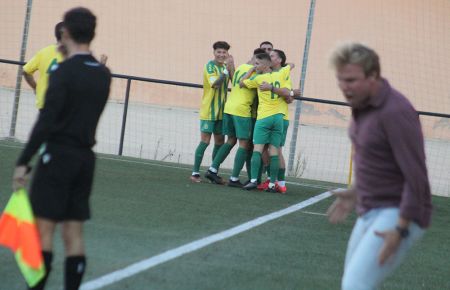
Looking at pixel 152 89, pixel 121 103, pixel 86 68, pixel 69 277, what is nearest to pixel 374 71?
pixel 86 68

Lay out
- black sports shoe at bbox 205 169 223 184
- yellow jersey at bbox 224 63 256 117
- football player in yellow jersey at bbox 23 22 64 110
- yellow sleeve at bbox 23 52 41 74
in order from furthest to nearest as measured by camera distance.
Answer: black sports shoe at bbox 205 169 223 184 → yellow jersey at bbox 224 63 256 117 → yellow sleeve at bbox 23 52 41 74 → football player in yellow jersey at bbox 23 22 64 110

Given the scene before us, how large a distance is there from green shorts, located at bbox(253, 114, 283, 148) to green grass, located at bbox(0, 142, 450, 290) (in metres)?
0.73

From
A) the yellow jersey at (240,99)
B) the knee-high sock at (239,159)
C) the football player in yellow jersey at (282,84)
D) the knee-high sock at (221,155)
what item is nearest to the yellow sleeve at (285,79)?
the football player in yellow jersey at (282,84)

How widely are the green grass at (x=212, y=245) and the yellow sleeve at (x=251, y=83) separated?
4.67 feet

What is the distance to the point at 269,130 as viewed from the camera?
13.7 meters

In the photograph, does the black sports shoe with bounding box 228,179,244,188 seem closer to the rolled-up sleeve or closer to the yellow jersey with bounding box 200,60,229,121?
the yellow jersey with bounding box 200,60,229,121

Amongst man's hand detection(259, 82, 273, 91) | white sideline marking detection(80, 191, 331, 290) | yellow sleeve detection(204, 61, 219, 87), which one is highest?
yellow sleeve detection(204, 61, 219, 87)

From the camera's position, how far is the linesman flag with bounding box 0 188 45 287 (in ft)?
18.6

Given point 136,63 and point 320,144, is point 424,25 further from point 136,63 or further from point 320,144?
point 136,63

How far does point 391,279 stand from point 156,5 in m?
22.2

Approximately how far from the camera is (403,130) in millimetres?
4906

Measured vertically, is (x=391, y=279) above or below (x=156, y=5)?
below

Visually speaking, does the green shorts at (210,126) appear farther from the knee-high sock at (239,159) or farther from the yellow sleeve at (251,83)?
the yellow sleeve at (251,83)

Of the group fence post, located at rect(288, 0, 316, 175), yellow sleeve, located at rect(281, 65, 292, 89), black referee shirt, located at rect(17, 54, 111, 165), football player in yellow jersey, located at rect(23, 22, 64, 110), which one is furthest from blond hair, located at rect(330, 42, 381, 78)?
fence post, located at rect(288, 0, 316, 175)
